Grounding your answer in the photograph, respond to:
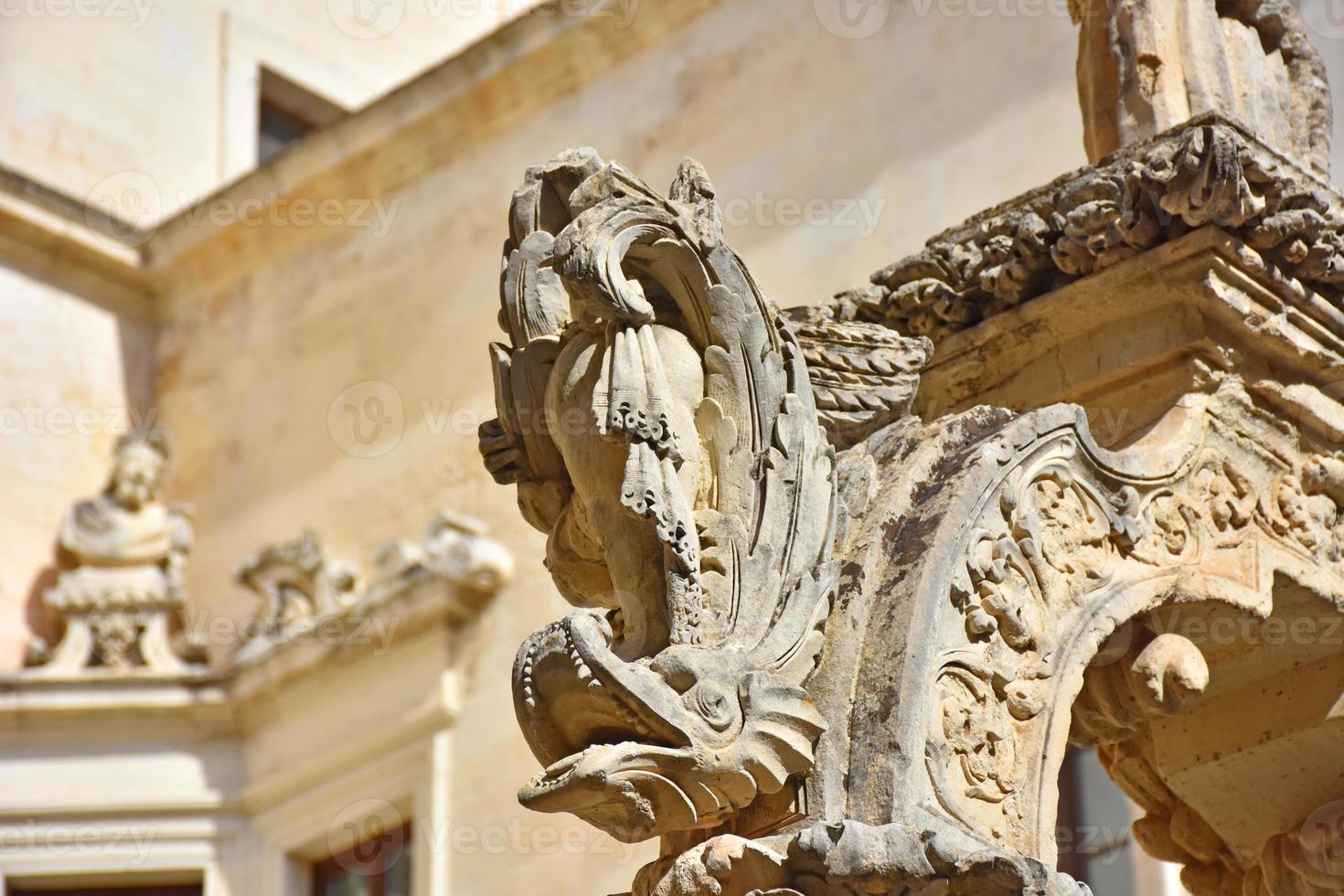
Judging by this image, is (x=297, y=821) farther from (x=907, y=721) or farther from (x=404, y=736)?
(x=907, y=721)

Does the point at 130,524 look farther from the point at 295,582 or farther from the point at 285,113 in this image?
the point at 285,113

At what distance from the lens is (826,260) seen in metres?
8.46

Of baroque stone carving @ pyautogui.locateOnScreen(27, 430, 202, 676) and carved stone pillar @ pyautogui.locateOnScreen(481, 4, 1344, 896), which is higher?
baroque stone carving @ pyautogui.locateOnScreen(27, 430, 202, 676)

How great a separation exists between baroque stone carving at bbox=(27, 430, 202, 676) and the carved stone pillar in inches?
257

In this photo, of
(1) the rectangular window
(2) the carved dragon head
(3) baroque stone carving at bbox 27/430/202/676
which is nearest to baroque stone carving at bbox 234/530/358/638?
(3) baroque stone carving at bbox 27/430/202/676

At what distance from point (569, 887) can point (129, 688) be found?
226 cm

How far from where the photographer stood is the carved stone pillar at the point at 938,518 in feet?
9.22

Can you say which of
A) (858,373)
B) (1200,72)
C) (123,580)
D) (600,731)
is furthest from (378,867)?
(600,731)

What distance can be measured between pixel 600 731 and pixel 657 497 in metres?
0.29

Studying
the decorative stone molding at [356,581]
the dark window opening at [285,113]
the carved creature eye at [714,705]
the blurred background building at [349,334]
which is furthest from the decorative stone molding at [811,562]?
the dark window opening at [285,113]

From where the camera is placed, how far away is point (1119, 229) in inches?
135

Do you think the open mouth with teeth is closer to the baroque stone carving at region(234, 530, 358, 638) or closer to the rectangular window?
the rectangular window

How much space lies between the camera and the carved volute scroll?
151 inches

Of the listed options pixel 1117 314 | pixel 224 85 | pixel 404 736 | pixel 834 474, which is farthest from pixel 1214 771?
pixel 224 85
